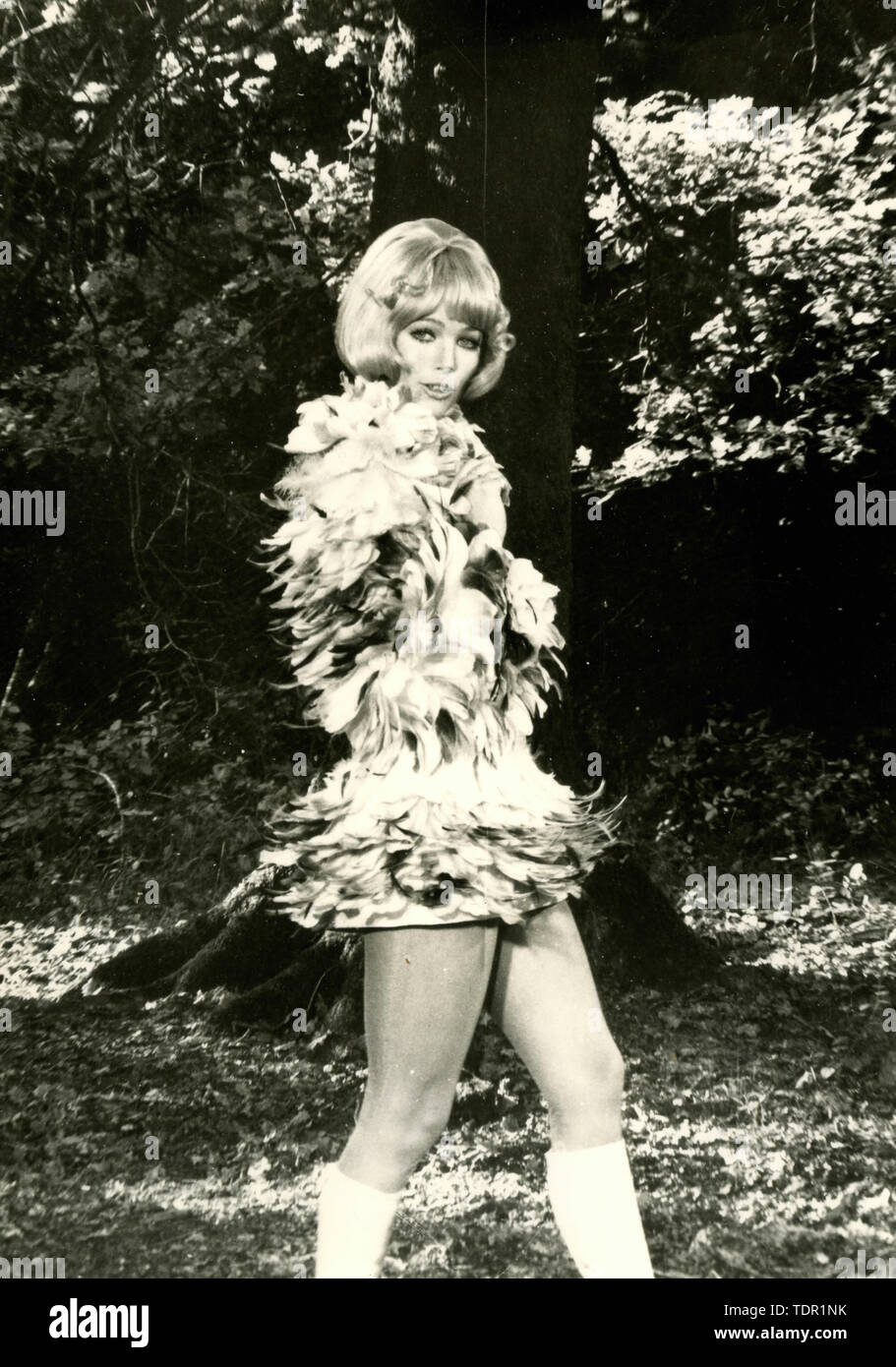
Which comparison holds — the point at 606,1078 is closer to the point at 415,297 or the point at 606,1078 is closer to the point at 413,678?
the point at 413,678

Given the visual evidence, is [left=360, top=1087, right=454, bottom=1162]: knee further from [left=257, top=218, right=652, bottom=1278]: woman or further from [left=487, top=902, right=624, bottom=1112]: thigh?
[left=487, top=902, right=624, bottom=1112]: thigh

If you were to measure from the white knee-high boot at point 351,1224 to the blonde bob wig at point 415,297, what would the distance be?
7.35 ft

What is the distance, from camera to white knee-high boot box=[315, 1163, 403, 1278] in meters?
3.42

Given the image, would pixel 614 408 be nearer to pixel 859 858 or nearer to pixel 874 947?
pixel 859 858

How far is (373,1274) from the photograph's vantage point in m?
3.48

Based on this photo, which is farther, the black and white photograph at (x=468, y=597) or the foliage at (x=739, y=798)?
the foliage at (x=739, y=798)

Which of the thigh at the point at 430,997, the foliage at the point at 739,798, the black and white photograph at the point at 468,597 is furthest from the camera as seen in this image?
the foliage at the point at 739,798

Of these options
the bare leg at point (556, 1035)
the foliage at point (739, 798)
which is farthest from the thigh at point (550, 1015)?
the foliage at point (739, 798)

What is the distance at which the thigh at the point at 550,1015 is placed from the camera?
346 cm

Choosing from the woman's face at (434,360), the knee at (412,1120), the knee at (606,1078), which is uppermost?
the woman's face at (434,360)

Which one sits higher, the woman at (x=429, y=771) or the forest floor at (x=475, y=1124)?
the woman at (x=429, y=771)

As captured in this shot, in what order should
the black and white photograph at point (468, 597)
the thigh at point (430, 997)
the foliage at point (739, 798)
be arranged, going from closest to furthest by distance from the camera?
the thigh at point (430, 997), the black and white photograph at point (468, 597), the foliage at point (739, 798)

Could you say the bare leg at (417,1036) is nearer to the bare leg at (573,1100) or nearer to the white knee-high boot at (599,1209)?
the bare leg at (573,1100)
